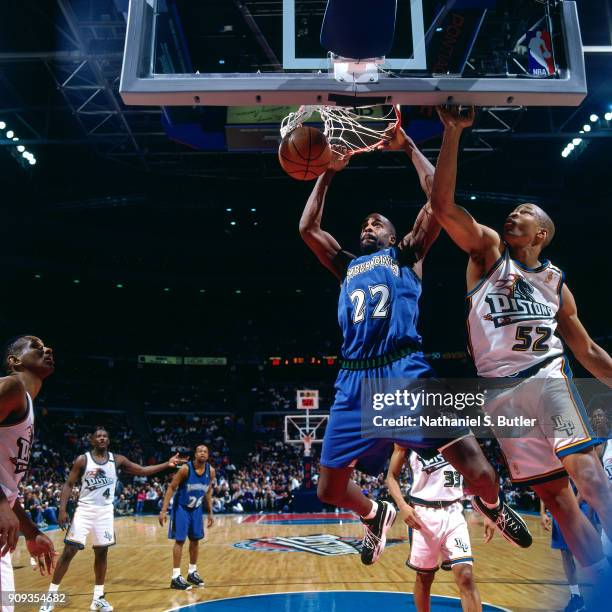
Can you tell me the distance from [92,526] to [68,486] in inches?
24.0

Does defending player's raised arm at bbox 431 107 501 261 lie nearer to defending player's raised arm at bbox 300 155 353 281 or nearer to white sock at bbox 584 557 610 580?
defending player's raised arm at bbox 300 155 353 281

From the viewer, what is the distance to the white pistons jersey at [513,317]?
127 inches

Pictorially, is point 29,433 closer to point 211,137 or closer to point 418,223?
point 418,223

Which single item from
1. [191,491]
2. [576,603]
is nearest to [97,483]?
[191,491]

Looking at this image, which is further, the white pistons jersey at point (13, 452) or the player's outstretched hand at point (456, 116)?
the white pistons jersey at point (13, 452)

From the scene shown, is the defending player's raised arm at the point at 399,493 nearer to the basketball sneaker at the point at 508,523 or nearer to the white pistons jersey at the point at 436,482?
the white pistons jersey at the point at 436,482

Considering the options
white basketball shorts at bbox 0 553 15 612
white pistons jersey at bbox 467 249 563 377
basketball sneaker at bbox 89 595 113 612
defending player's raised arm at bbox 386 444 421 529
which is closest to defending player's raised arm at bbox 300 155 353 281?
white pistons jersey at bbox 467 249 563 377

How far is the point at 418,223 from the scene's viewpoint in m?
3.85

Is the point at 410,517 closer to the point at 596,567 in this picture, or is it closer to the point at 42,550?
the point at 596,567

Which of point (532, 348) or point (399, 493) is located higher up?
point (532, 348)

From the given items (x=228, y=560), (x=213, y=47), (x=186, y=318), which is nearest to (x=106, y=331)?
(x=186, y=318)

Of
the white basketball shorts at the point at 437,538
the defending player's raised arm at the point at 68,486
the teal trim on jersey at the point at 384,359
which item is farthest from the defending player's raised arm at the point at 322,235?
the defending player's raised arm at the point at 68,486

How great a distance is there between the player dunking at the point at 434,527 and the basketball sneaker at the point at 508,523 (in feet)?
4.31
